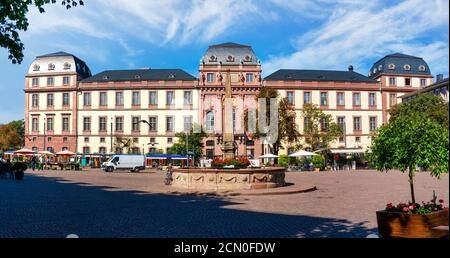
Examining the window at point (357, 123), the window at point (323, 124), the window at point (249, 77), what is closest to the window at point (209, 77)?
the window at point (249, 77)

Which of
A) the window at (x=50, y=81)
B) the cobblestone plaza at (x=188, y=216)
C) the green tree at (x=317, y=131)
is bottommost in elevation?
the cobblestone plaza at (x=188, y=216)

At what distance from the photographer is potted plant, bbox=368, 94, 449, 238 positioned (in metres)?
6.73

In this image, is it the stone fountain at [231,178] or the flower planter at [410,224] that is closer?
the flower planter at [410,224]

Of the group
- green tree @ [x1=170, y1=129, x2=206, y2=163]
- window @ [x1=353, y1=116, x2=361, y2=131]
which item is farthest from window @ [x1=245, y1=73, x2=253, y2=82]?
window @ [x1=353, y1=116, x2=361, y2=131]

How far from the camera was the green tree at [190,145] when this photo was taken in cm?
5934

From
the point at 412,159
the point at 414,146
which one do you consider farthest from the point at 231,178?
the point at 414,146

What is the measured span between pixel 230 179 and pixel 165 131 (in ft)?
171

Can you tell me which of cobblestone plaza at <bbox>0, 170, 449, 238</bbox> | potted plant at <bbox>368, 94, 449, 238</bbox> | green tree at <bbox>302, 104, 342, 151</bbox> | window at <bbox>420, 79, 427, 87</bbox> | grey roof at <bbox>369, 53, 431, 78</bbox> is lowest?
cobblestone plaza at <bbox>0, 170, 449, 238</bbox>

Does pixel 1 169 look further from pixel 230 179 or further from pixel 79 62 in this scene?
pixel 79 62

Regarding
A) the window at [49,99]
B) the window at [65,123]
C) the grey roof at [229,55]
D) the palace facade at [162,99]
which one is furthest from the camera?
the window at [49,99]

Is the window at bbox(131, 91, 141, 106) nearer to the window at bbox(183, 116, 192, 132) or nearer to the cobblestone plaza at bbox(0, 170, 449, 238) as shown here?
the window at bbox(183, 116, 192, 132)

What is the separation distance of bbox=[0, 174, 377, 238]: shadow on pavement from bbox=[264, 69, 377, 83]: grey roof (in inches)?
2354

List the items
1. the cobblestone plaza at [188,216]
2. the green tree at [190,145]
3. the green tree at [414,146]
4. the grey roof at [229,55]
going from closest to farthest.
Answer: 1. the green tree at [414,146]
2. the cobblestone plaza at [188,216]
3. the green tree at [190,145]
4. the grey roof at [229,55]

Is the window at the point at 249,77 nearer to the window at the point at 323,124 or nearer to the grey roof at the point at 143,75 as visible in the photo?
the grey roof at the point at 143,75
